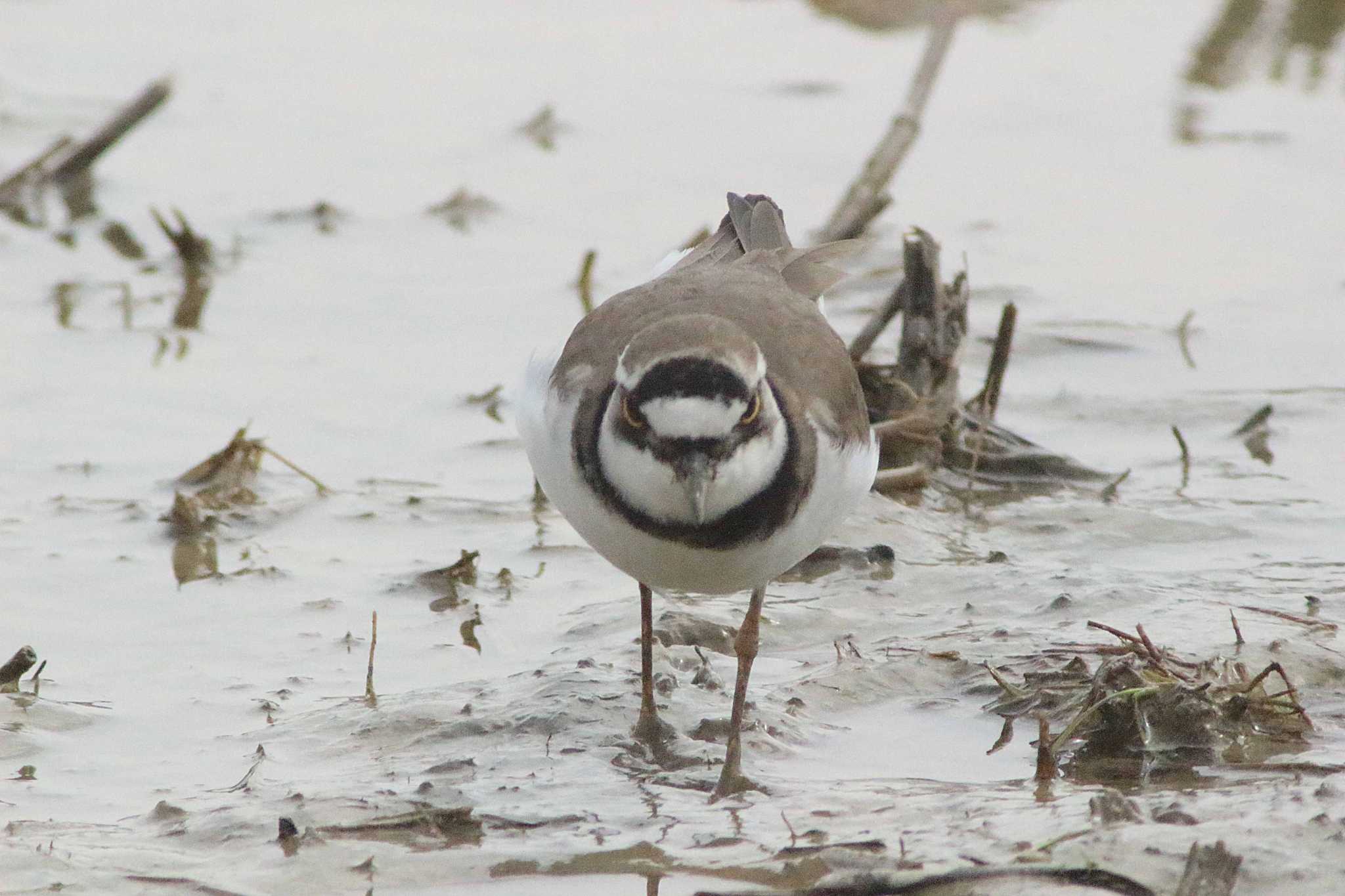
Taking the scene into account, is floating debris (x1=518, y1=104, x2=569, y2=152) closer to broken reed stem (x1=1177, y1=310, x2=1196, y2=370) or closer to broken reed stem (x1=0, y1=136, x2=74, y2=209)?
broken reed stem (x1=0, y1=136, x2=74, y2=209)

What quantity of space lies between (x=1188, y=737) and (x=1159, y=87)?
8.58 metres

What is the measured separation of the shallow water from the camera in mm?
4457

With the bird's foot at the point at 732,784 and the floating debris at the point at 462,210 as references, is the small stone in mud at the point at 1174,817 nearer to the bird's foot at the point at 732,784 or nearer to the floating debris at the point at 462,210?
the bird's foot at the point at 732,784

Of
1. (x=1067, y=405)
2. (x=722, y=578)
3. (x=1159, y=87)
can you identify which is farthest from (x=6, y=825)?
(x=1159, y=87)

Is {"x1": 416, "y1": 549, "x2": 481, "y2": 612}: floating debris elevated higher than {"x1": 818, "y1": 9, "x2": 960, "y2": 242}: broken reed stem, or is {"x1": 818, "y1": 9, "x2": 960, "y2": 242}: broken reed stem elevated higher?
{"x1": 818, "y1": 9, "x2": 960, "y2": 242}: broken reed stem

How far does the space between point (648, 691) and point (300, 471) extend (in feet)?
6.83

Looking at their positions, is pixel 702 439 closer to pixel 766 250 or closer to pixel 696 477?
pixel 696 477

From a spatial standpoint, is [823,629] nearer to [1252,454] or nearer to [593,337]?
[593,337]

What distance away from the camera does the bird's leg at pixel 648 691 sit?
5.08 m

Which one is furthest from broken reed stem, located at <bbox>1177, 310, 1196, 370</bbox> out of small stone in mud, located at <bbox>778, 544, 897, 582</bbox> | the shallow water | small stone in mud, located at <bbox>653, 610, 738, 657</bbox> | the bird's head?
the bird's head

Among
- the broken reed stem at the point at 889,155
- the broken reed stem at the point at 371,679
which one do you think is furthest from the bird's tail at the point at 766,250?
the broken reed stem at the point at 889,155

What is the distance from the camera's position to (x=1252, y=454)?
7188 mm

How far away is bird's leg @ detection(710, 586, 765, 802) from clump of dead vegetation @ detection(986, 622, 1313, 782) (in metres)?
0.65

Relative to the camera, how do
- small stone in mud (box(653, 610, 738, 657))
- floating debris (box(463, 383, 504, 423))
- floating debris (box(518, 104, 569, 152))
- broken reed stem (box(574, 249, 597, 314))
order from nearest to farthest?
1. small stone in mud (box(653, 610, 738, 657))
2. floating debris (box(463, 383, 504, 423))
3. broken reed stem (box(574, 249, 597, 314))
4. floating debris (box(518, 104, 569, 152))
